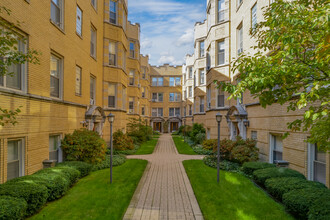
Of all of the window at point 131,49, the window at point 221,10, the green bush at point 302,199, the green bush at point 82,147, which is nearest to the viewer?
the green bush at point 302,199

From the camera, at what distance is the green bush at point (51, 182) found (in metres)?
6.39

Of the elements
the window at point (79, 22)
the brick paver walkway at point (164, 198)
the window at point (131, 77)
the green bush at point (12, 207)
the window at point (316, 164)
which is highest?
the window at point (79, 22)

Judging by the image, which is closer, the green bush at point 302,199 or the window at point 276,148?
the green bush at point 302,199

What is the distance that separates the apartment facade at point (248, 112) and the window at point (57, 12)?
28.8 ft

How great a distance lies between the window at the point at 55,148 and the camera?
9883 mm

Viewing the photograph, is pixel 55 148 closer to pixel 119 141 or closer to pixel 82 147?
pixel 82 147

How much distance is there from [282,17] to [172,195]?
6.43 metres

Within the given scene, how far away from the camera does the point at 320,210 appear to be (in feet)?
15.4

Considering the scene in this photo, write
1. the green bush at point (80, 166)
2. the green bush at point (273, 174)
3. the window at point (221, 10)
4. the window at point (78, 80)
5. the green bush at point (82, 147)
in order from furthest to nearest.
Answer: the window at point (221, 10) < the window at point (78, 80) < the green bush at point (82, 147) < the green bush at point (80, 166) < the green bush at point (273, 174)

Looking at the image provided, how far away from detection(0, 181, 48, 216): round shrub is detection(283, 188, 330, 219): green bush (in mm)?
6855

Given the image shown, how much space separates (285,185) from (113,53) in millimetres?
15629

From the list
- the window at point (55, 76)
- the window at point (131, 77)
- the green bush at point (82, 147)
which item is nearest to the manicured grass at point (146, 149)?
the green bush at point (82, 147)

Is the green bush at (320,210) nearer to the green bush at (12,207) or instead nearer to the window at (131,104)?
the green bush at (12,207)

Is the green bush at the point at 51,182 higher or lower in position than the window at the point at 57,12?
lower
